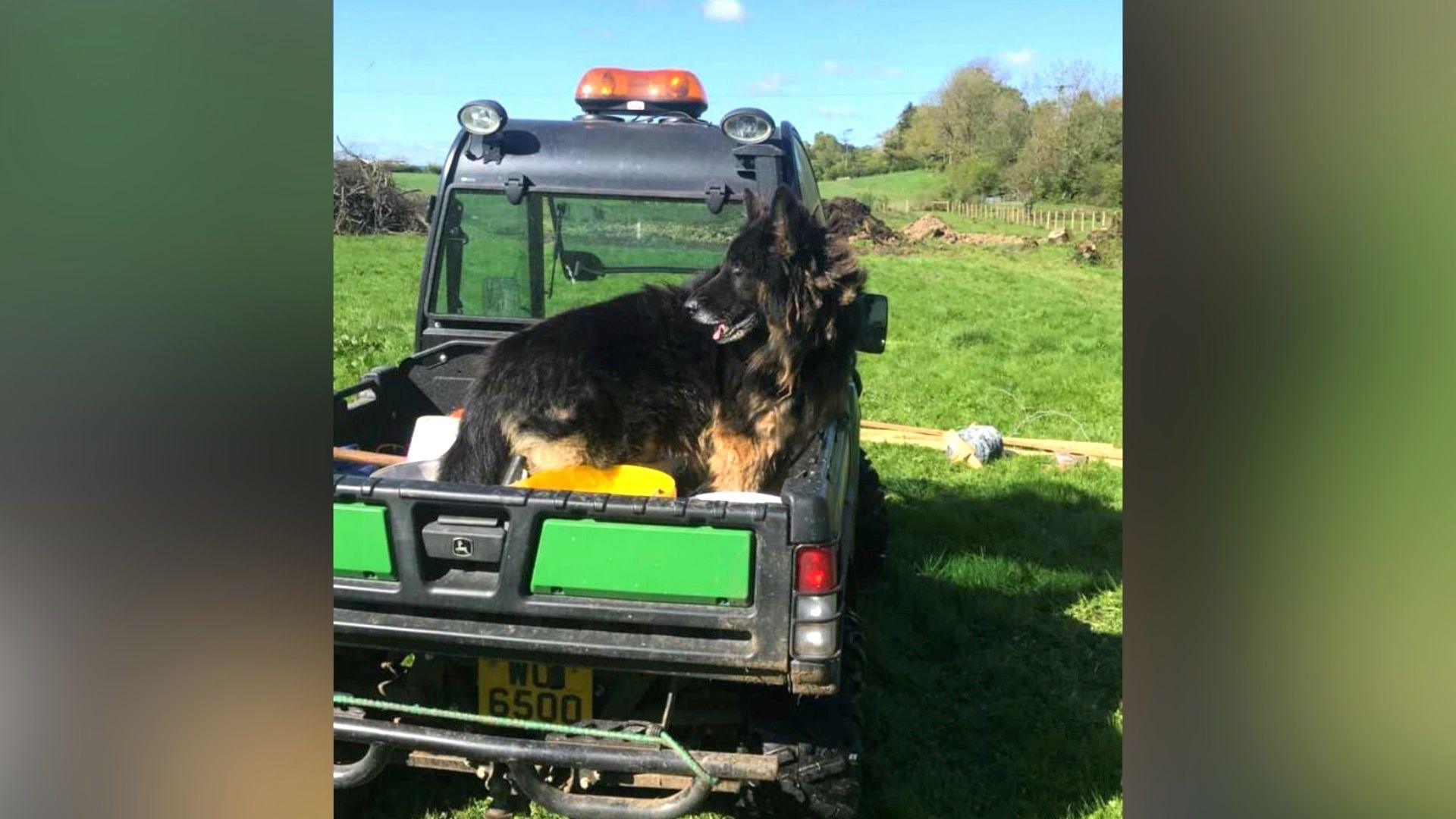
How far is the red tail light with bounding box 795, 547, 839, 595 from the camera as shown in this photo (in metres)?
2.52

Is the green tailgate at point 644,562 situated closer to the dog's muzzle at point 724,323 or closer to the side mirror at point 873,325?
the dog's muzzle at point 724,323

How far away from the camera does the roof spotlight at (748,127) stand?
14.5ft

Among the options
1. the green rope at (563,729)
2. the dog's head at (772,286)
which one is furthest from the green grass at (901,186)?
the green rope at (563,729)

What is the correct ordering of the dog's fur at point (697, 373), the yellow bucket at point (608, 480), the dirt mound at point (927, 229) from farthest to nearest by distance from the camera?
the dirt mound at point (927, 229), the dog's fur at point (697, 373), the yellow bucket at point (608, 480)

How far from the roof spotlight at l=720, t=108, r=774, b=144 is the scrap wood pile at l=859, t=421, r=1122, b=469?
3875mm

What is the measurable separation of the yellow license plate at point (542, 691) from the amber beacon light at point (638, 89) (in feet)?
9.37

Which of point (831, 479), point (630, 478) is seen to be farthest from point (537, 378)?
point (831, 479)

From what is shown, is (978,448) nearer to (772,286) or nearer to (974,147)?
(772,286)
